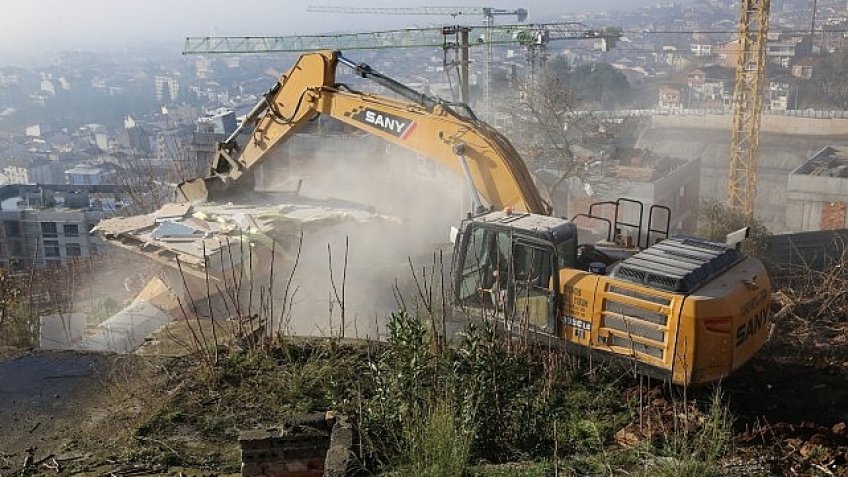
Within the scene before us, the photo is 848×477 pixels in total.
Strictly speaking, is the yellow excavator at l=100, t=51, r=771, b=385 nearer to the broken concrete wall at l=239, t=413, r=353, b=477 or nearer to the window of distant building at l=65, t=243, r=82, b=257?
the broken concrete wall at l=239, t=413, r=353, b=477

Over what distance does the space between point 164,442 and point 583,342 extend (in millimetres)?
3800

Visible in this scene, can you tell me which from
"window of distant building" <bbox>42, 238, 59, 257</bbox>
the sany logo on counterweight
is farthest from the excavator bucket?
"window of distant building" <bbox>42, 238, 59, 257</bbox>

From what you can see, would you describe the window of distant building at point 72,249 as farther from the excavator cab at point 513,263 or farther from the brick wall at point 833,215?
the excavator cab at point 513,263

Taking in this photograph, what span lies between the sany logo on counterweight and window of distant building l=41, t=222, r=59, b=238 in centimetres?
3330

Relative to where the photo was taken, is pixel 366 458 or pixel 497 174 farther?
pixel 497 174

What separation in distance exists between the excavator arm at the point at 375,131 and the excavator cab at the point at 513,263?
7.90 feet

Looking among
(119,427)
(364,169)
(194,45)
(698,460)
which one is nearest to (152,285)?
(364,169)

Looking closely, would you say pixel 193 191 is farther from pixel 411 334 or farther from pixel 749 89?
pixel 749 89

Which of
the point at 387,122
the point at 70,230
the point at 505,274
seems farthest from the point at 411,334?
the point at 70,230

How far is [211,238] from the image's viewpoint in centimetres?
1234

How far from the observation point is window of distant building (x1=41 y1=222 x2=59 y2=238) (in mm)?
40425

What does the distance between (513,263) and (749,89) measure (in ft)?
92.4

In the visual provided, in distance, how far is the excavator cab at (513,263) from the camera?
24.8 feet

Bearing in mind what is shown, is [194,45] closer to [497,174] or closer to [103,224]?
[103,224]
